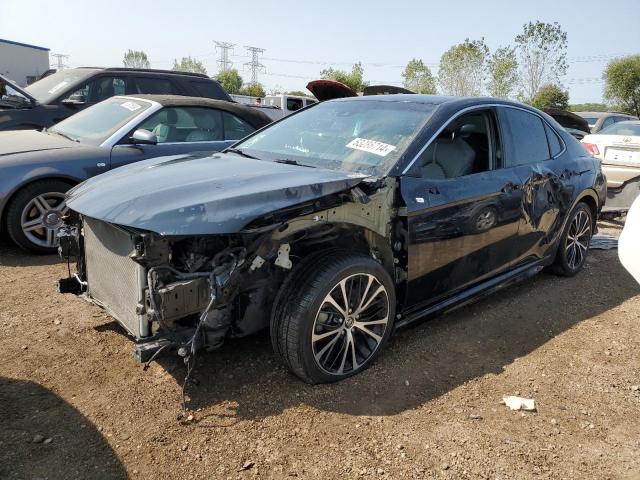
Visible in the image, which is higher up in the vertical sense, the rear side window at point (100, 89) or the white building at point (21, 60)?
the white building at point (21, 60)

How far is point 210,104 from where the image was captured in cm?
610

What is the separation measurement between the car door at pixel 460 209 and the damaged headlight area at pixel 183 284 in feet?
3.15

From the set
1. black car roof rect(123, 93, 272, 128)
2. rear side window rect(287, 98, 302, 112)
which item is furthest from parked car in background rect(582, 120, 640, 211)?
rear side window rect(287, 98, 302, 112)

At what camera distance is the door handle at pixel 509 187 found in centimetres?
366

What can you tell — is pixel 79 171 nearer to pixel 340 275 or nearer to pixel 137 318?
pixel 137 318

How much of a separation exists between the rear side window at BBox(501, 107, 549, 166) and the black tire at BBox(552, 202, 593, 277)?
2.62 ft

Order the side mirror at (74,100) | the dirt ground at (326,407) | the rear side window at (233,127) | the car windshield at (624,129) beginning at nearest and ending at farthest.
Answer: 1. the dirt ground at (326,407)
2. the rear side window at (233,127)
3. the side mirror at (74,100)
4. the car windshield at (624,129)

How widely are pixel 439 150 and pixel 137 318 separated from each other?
2.27 metres

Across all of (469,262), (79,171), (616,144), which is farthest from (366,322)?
(616,144)

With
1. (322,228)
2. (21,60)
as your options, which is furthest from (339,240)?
(21,60)

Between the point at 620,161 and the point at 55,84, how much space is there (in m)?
8.88

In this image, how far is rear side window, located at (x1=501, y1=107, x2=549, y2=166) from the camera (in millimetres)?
3902

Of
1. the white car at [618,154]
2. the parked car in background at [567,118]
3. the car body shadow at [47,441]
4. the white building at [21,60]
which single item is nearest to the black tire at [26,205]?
the car body shadow at [47,441]

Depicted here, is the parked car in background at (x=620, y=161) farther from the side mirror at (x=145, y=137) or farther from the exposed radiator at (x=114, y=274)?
the exposed radiator at (x=114, y=274)
